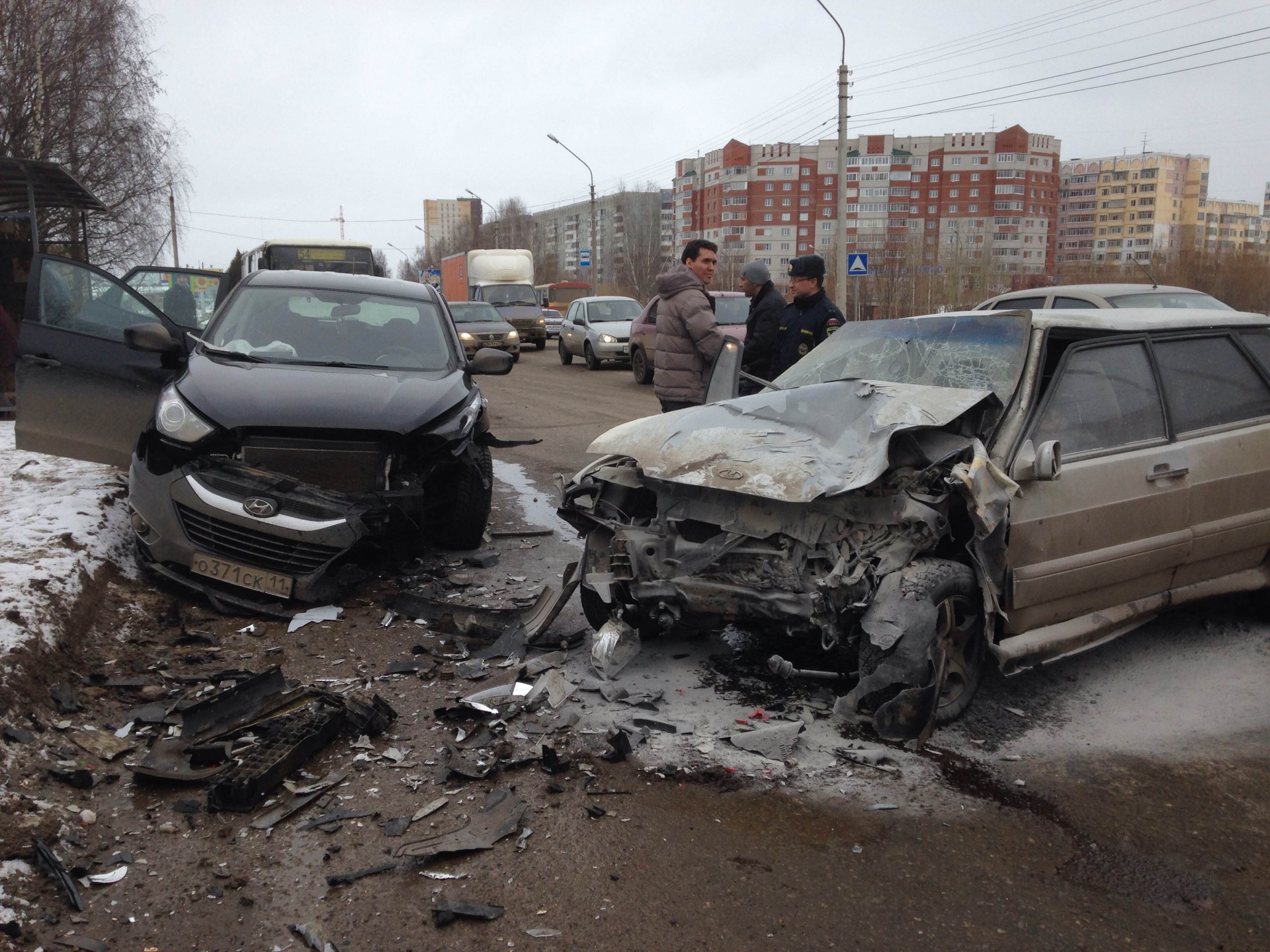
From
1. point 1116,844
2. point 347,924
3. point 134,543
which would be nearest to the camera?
point 347,924

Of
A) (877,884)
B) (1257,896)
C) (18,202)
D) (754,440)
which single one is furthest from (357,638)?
(18,202)

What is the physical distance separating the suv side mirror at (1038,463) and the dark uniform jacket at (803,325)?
110 inches

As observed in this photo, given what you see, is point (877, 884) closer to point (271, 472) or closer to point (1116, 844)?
point (1116, 844)

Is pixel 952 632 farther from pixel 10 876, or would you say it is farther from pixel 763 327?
pixel 763 327

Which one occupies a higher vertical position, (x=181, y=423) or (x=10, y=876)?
(x=181, y=423)

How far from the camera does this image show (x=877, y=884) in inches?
109

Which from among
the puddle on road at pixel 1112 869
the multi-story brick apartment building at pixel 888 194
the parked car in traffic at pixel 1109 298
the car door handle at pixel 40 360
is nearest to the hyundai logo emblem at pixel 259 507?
the car door handle at pixel 40 360

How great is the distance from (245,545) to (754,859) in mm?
3229

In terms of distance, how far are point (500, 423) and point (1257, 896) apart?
11.2 metres

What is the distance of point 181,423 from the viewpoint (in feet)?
16.8

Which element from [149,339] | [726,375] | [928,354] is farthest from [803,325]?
[149,339]

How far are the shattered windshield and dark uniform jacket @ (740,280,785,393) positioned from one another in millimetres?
1317

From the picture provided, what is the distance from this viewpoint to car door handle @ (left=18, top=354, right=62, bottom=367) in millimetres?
5922

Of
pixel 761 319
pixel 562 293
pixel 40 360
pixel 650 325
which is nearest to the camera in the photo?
pixel 40 360
